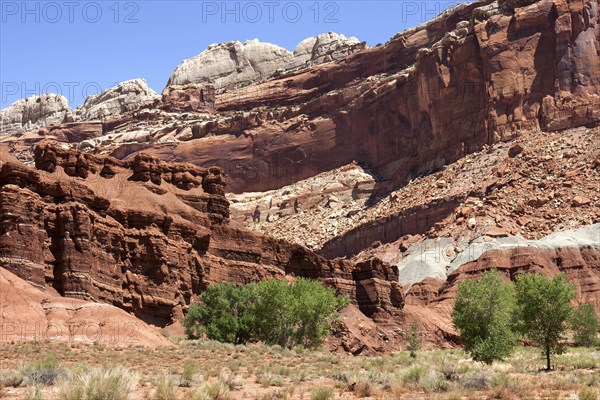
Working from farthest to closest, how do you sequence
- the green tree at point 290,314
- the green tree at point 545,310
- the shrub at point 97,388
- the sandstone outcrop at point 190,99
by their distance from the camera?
the sandstone outcrop at point 190,99 < the green tree at point 290,314 < the green tree at point 545,310 < the shrub at point 97,388

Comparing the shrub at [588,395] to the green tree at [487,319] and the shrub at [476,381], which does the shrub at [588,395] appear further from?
the green tree at [487,319]

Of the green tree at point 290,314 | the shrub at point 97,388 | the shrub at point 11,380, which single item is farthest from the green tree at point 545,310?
the shrub at point 97,388

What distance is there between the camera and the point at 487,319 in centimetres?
4922

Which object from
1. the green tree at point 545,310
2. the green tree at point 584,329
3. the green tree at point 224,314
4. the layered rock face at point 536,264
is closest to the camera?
the green tree at point 545,310

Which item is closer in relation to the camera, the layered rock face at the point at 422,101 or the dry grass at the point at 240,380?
the dry grass at the point at 240,380

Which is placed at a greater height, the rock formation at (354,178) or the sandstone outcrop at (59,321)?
the rock formation at (354,178)

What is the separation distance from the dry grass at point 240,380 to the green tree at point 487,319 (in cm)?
546

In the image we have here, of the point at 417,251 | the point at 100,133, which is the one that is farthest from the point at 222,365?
the point at 100,133

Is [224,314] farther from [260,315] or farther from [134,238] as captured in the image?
[134,238]

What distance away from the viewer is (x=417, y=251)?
108m

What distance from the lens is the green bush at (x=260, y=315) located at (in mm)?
58188

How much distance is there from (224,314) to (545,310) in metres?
21.5

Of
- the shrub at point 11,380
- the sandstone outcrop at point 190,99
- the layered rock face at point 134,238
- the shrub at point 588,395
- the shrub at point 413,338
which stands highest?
the sandstone outcrop at point 190,99

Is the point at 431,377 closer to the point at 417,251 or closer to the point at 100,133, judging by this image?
the point at 417,251
